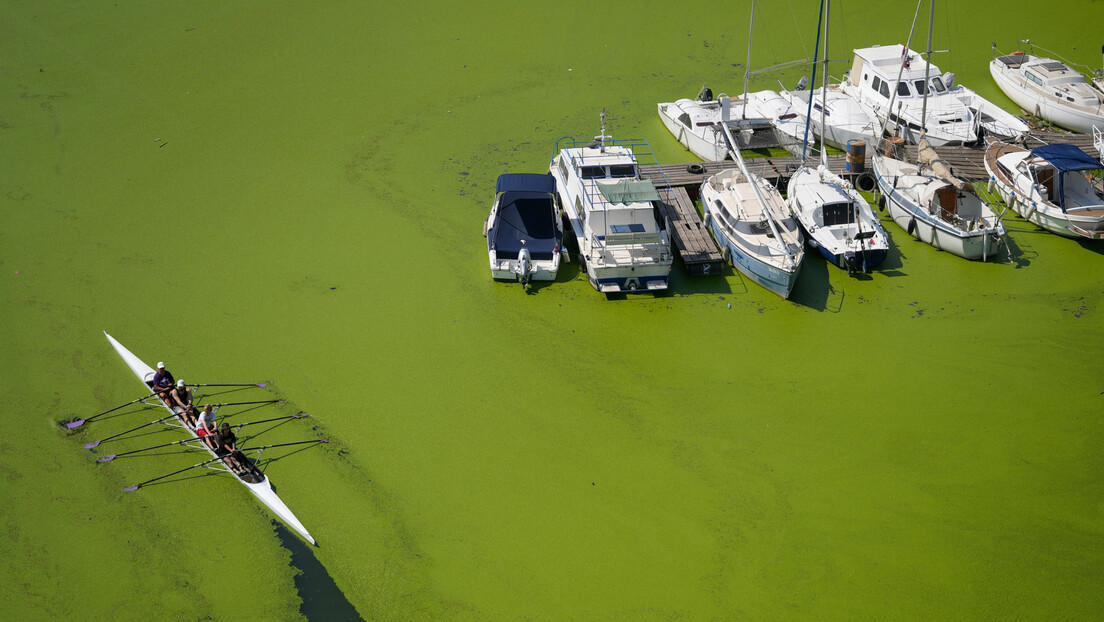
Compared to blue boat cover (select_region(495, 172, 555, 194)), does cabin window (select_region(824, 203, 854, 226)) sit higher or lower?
lower

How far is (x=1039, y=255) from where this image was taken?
15.1 meters

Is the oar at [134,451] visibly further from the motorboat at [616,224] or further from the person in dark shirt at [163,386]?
the motorboat at [616,224]

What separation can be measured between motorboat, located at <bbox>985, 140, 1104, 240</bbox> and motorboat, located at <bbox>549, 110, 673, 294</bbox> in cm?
675

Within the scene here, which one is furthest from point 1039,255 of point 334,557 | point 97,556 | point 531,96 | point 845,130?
point 97,556

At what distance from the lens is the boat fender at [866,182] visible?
16.6 metres

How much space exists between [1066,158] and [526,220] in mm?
9520

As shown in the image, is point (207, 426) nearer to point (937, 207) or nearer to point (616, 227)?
point (616, 227)

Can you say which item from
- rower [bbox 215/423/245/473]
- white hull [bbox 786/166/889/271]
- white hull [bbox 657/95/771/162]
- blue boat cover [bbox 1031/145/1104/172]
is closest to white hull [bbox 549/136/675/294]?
white hull [bbox 786/166/889/271]

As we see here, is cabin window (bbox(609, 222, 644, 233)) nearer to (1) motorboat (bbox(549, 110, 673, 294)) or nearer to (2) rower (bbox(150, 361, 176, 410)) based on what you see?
(1) motorboat (bbox(549, 110, 673, 294))

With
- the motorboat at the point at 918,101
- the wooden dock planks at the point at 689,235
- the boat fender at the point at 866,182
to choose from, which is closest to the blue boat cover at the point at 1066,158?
the motorboat at the point at 918,101

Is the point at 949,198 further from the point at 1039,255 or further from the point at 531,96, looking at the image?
the point at 531,96

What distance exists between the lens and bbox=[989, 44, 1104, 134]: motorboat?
18234mm

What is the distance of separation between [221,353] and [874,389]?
945 centimetres

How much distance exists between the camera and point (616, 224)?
14.5m
